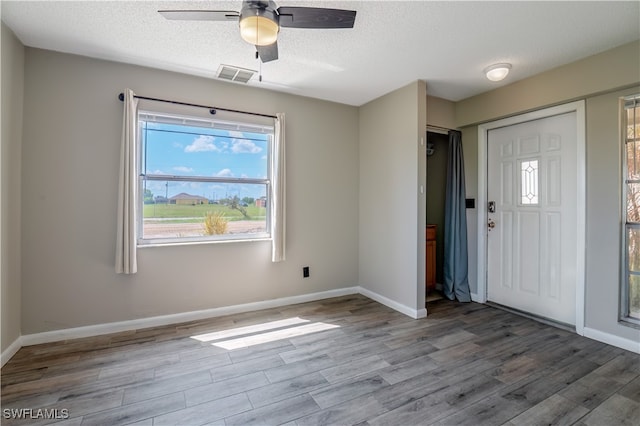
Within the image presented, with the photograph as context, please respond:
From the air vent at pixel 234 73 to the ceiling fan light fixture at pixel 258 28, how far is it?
53.3 inches

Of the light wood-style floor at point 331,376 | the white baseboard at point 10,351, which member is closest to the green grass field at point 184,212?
the light wood-style floor at point 331,376

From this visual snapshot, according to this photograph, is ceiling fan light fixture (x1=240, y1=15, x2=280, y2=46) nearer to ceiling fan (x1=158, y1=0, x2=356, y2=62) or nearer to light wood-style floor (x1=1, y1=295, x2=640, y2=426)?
ceiling fan (x1=158, y1=0, x2=356, y2=62)

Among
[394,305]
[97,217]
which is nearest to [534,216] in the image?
[394,305]

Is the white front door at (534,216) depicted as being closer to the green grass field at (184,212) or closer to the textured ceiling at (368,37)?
the textured ceiling at (368,37)

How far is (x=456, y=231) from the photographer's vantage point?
3889 millimetres

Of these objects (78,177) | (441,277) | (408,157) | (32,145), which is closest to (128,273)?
(78,177)

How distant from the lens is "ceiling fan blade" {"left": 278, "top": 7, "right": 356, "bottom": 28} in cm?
167

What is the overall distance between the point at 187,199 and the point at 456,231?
3284 mm

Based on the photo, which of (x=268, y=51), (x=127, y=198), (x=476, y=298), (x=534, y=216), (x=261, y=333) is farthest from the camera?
(x=476, y=298)

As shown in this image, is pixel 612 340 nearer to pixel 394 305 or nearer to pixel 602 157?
pixel 602 157

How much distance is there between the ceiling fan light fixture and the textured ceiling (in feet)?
1.44

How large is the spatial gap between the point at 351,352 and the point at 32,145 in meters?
3.25

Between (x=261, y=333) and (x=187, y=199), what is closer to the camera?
(x=261, y=333)

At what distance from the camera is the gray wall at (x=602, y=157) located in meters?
2.54
